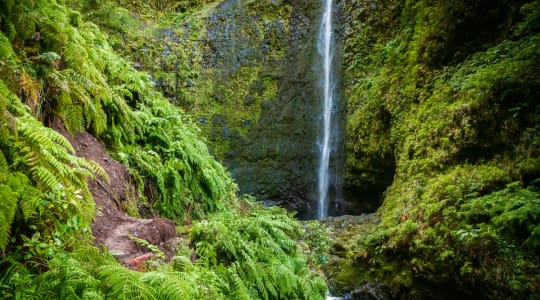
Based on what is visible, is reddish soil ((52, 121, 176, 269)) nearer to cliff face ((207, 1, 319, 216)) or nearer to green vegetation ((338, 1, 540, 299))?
green vegetation ((338, 1, 540, 299))

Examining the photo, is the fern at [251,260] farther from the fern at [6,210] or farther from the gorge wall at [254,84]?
the gorge wall at [254,84]

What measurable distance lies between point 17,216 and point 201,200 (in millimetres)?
3539

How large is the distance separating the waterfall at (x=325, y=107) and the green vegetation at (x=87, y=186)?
6289mm

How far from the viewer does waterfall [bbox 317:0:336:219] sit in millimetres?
13625

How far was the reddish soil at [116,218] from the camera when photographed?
11.9ft

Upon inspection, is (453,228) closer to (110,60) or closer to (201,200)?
(201,200)

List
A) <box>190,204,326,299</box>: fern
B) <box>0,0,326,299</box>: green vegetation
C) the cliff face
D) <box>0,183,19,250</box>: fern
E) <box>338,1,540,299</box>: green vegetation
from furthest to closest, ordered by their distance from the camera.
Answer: the cliff face → <box>338,1,540,299</box>: green vegetation → <box>190,204,326,299</box>: fern → <box>0,0,326,299</box>: green vegetation → <box>0,183,19,250</box>: fern

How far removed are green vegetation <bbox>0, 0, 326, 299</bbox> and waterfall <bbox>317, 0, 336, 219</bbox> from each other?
6.29 m

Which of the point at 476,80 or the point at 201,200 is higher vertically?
the point at 476,80

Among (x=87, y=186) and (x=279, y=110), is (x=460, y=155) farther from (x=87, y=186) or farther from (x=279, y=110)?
(x=279, y=110)

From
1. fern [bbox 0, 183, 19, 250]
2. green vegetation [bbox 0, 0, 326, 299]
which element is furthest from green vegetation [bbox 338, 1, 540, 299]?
fern [bbox 0, 183, 19, 250]

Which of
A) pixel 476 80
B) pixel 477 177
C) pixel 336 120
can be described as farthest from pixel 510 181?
pixel 336 120

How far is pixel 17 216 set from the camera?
285cm

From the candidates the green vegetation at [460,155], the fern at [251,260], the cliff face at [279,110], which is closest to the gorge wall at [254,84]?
the cliff face at [279,110]
